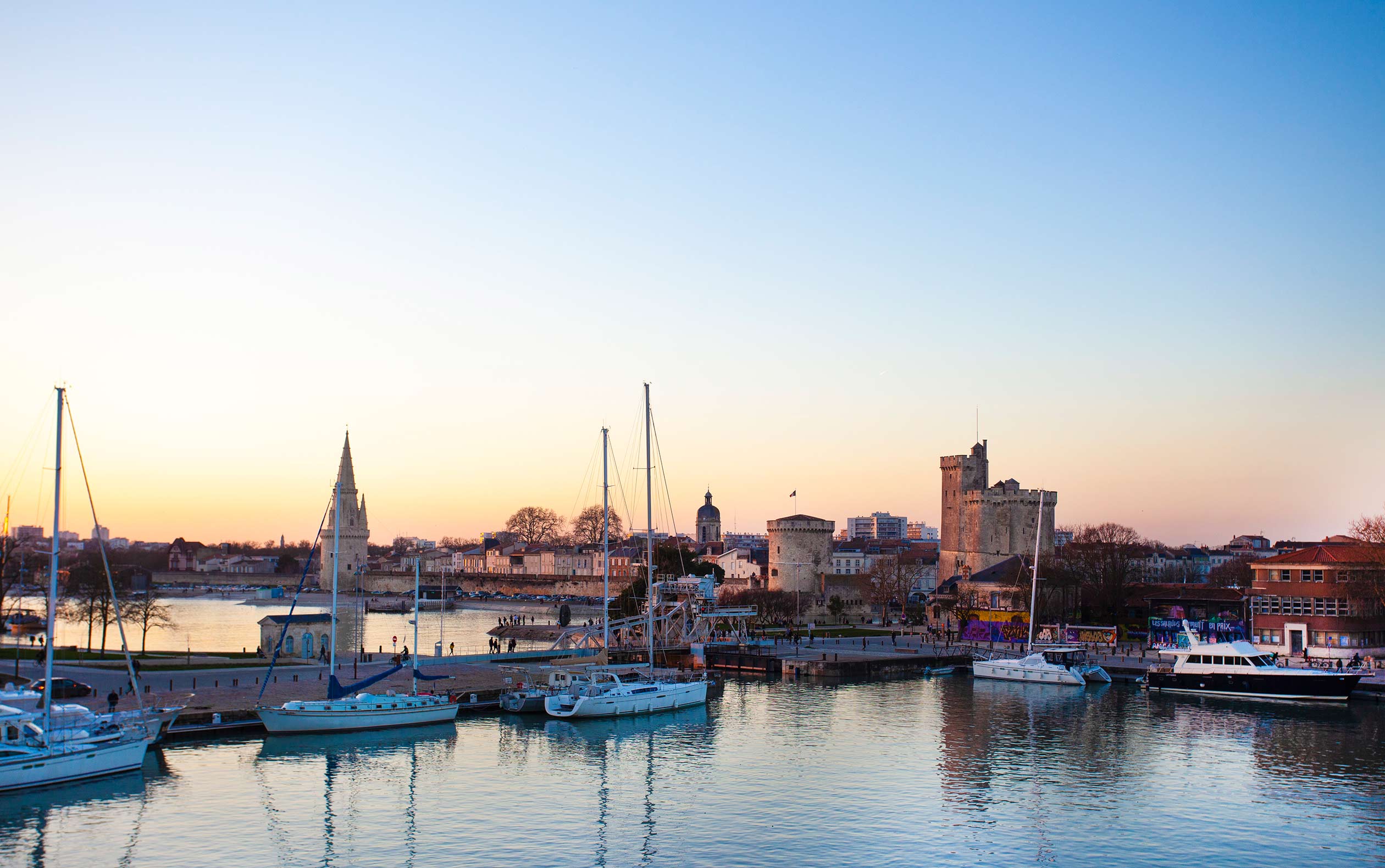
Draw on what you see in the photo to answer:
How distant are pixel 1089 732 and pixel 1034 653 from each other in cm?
1564

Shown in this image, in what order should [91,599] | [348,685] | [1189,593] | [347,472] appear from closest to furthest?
[348,685] < [91,599] < [1189,593] < [347,472]

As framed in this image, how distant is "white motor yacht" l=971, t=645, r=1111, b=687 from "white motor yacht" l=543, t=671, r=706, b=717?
16.8m

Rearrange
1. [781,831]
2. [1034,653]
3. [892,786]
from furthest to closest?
[1034,653], [892,786], [781,831]

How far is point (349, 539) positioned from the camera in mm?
169500

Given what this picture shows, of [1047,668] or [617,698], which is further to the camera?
[1047,668]

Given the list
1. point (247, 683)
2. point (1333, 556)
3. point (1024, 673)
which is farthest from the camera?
point (1333, 556)

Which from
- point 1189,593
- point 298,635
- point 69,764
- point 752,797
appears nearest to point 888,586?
point 1189,593

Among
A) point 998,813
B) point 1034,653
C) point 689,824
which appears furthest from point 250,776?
point 1034,653

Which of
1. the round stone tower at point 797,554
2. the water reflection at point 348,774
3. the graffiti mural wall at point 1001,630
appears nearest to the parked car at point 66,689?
the water reflection at point 348,774

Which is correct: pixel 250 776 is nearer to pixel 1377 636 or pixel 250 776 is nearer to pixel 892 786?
pixel 892 786

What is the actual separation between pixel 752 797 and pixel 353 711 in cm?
1461

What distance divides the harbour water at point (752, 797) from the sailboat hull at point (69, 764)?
0.47 metres

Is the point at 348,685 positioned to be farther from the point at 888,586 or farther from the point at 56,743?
the point at 888,586

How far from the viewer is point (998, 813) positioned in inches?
1086
